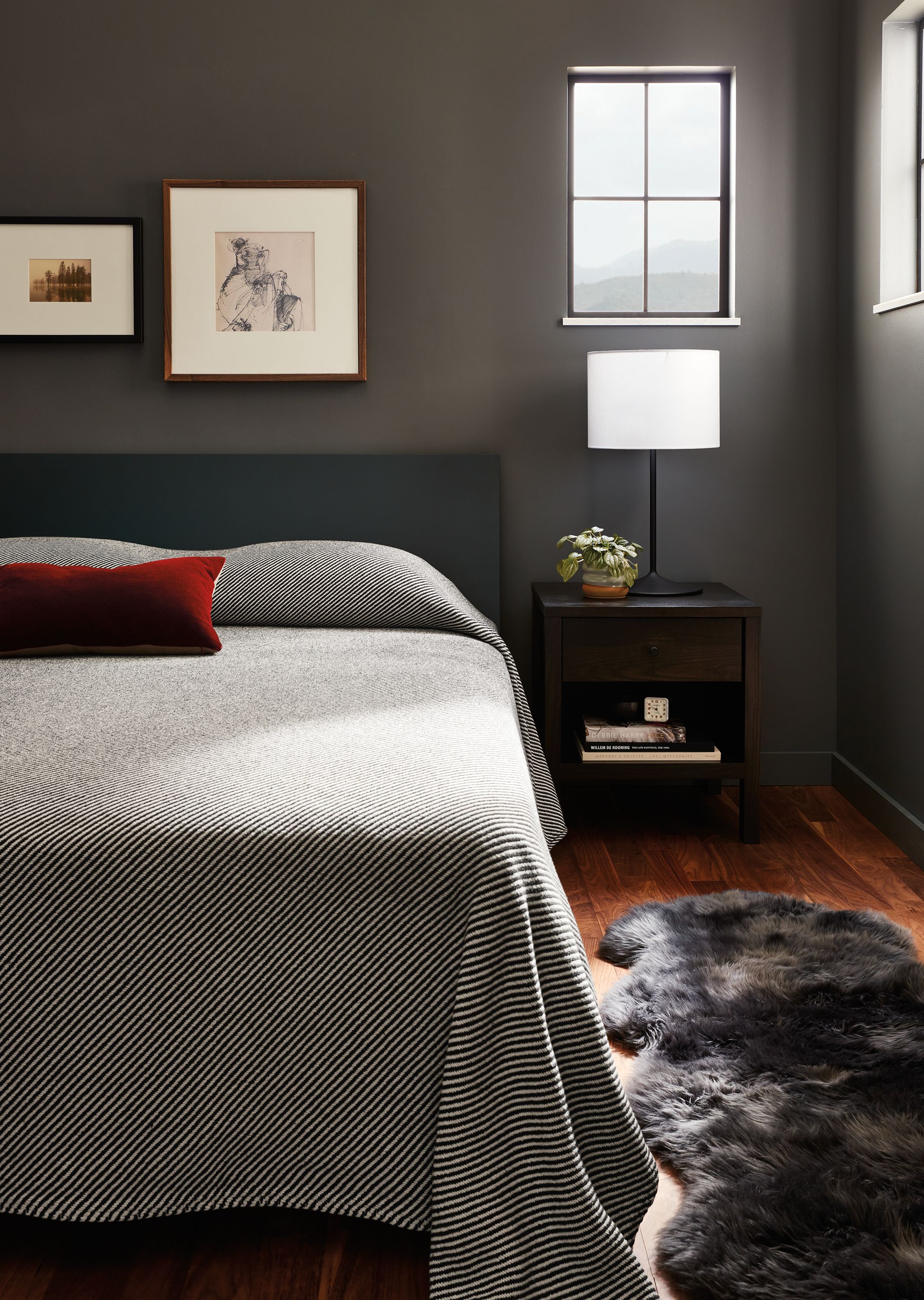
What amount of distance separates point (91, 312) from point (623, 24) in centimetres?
177

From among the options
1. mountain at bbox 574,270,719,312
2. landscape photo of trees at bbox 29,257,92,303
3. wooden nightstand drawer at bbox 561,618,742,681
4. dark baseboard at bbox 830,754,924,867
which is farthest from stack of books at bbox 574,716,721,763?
landscape photo of trees at bbox 29,257,92,303

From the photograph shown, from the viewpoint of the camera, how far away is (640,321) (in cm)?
310

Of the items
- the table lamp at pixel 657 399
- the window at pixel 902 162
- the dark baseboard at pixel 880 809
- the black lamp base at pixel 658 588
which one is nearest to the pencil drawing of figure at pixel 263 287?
the table lamp at pixel 657 399

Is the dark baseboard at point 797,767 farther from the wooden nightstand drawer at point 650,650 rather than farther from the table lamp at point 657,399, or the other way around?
the table lamp at point 657,399

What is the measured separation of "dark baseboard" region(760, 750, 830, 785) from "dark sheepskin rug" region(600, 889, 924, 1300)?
1023 mm

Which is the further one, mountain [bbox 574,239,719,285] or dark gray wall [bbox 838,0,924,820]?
mountain [bbox 574,239,719,285]

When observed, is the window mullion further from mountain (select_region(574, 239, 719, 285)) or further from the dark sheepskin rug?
the dark sheepskin rug

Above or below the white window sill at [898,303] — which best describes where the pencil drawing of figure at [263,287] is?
above

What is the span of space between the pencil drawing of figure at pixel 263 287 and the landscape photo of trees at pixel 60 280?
0.39 m

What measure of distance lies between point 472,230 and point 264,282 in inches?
24.9

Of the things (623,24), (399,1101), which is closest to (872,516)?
(623,24)

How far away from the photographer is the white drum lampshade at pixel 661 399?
108 inches

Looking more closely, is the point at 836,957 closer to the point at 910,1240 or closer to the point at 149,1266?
the point at 910,1240

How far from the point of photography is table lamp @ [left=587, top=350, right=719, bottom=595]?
2752 millimetres
